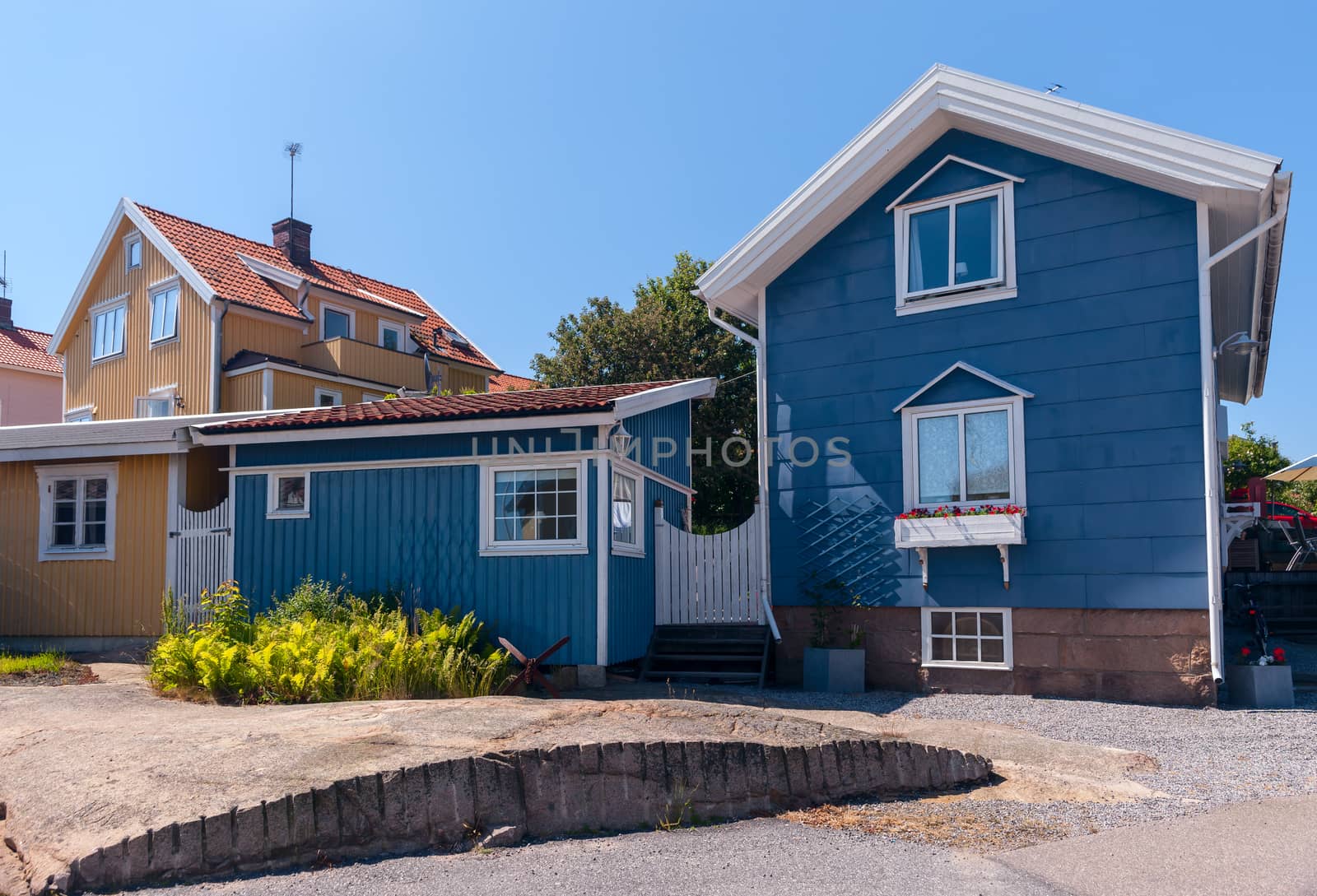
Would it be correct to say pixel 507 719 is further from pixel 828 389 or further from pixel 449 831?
pixel 828 389

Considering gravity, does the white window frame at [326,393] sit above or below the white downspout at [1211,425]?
above

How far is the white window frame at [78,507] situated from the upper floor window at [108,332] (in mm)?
12197

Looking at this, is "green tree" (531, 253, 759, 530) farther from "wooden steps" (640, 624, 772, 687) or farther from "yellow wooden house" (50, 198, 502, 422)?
"wooden steps" (640, 624, 772, 687)

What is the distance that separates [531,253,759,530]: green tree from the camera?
85.9 ft

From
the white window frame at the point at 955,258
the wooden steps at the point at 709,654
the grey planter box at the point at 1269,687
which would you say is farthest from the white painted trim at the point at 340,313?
the grey planter box at the point at 1269,687

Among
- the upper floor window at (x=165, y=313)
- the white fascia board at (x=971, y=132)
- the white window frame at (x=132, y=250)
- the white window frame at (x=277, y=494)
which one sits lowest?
the white window frame at (x=277, y=494)

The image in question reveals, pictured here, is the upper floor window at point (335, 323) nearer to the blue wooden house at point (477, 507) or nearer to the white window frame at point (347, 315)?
the white window frame at point (347, 315)

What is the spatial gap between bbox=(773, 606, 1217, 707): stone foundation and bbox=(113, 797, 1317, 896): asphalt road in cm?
481

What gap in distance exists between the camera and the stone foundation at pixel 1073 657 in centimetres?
1091

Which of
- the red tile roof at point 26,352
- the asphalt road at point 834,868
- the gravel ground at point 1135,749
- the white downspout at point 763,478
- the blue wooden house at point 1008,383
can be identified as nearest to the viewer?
the asphalt road at point 834,868

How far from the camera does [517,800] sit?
629 centimetres

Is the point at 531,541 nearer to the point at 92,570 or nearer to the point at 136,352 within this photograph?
the point at 92,570

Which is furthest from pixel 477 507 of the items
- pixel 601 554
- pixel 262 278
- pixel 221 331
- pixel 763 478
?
pixel 262 278

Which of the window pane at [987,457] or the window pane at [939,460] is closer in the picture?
the window pane at [987,457]
